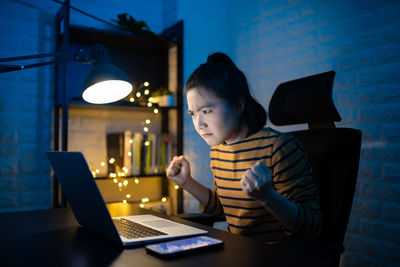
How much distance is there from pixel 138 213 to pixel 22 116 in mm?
1411

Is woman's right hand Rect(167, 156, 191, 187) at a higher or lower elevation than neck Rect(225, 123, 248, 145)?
lower

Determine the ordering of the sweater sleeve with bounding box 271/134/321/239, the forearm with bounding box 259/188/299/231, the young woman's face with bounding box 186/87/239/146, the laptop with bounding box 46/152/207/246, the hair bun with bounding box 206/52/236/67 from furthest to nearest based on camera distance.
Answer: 1. the hair bun with bounding box 206/52/236/67
2. the young woman's face with bounding box 186/87/239/146
3. the sweater sleeve with bounding box 271/134/321/239
4. the forearm with bounding box 259/188/299/231
5. the laptop with bounding box 46/152/207/246

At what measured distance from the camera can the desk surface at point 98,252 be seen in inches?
27.5

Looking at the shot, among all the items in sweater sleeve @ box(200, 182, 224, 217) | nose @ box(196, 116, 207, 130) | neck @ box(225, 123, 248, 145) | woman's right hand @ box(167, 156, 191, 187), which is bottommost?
sweater sleeve @ box(200, 182, 224, 217)

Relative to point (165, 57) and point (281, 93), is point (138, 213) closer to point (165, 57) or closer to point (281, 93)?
point (281, 93)

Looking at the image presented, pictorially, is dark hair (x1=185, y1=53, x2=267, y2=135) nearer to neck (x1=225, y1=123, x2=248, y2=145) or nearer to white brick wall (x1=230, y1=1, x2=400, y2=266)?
neck (x1=225, y1=123, x2=248, y2=145)

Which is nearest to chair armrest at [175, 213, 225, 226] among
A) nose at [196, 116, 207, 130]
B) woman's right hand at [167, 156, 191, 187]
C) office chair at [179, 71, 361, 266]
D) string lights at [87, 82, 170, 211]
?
office chair at [179, 71, 361, 266]

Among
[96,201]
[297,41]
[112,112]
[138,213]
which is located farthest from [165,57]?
[96,201]

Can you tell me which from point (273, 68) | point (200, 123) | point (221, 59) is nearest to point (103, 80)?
point (200, 123)

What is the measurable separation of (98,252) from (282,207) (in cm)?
49

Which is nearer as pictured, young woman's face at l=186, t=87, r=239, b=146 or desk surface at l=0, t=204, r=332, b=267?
desk surface at l=0, t=204, r=332, b=267

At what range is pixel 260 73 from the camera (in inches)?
99.0

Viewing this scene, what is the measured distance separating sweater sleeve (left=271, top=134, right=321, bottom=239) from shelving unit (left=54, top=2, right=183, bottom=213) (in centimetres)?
135

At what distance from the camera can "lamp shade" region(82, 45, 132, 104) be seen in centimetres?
105
